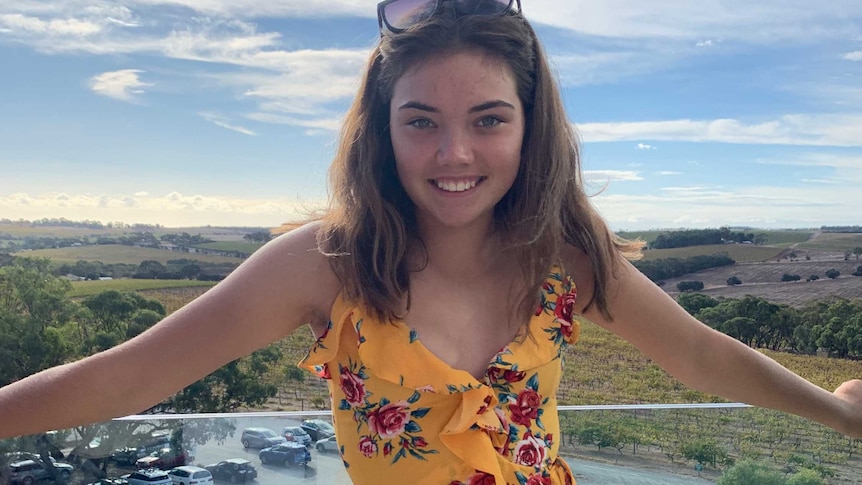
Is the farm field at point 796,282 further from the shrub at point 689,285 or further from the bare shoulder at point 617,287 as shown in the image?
the bare shoulder at point 617,287

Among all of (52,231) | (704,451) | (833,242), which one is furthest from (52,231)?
(833,242)

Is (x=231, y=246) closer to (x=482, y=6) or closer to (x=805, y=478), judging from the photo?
(x=805, y=478)

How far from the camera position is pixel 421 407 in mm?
896

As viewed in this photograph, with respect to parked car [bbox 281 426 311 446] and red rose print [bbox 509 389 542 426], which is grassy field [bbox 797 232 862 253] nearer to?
parked car [bbox 281 426 311 446]

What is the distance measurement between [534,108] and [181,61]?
8.73 m

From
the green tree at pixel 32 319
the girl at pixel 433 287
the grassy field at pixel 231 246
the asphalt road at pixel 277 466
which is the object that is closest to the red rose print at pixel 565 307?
the girl at pixel 433 287

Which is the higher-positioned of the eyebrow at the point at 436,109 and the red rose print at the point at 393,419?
the eyebrow at the point at 436,109

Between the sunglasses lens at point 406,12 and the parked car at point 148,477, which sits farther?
the parked car at point 148,477

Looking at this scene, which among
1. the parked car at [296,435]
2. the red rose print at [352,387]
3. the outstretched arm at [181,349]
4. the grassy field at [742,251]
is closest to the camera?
the outstretched arm at [181,349]

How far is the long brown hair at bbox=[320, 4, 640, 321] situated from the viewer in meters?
0.89

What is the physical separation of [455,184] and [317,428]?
84cm

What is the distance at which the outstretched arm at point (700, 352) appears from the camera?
106 cm

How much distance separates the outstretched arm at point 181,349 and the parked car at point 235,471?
639 mm

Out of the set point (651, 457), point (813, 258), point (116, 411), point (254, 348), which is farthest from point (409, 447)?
point (813, 258)
